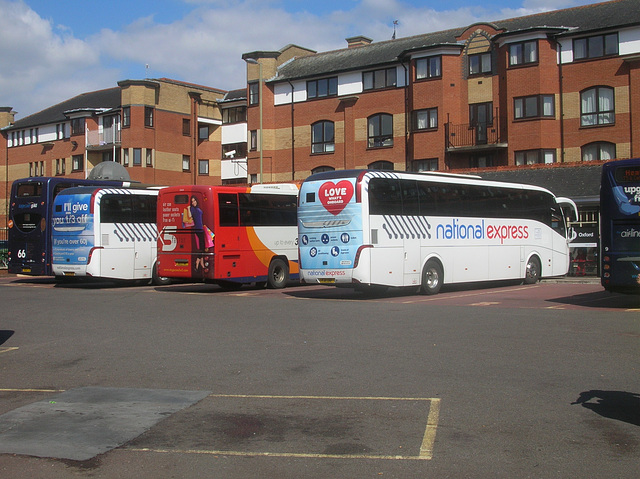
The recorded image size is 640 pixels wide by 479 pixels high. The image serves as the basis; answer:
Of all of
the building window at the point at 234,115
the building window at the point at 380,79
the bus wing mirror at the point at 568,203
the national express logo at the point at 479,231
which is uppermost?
the building window at the point at 234,115

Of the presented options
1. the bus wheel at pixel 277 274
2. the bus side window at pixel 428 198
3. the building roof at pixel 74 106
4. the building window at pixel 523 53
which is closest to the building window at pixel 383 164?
the building window at pixel 523 53

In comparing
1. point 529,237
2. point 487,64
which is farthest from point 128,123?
point 529,237

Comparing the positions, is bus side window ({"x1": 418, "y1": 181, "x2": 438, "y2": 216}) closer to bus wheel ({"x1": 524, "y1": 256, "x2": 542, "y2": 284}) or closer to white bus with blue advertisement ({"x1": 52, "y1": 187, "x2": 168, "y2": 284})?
bus wheel ({"x1": 524, "y1": 256, "x2": 542, "y2": 284})

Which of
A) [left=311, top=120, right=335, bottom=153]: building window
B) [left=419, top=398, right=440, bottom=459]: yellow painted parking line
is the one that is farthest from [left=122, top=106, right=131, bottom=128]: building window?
[left=419, top=398, right=440, bottom=459]: yellow painted parking line

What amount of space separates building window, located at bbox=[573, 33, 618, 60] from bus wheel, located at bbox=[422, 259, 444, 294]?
65.1 ft

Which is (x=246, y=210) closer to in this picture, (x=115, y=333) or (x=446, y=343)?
(x=115, y=333)

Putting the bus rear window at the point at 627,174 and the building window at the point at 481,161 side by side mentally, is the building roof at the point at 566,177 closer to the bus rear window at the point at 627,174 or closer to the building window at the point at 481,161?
the building window at the point at 481,161

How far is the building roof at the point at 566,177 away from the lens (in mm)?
29422

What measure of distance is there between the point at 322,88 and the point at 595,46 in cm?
1614

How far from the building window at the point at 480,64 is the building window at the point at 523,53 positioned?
155cm

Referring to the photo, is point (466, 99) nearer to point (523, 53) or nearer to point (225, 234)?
point (523, 53)

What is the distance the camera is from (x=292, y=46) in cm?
4822

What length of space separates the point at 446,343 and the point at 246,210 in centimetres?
1222

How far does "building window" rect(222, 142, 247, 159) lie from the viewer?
5375 centimetres
